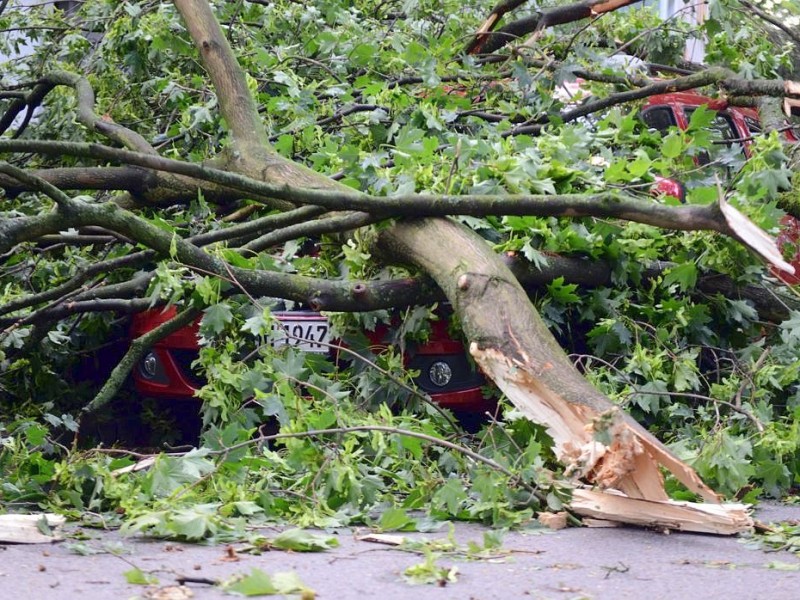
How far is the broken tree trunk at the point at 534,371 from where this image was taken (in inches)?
140

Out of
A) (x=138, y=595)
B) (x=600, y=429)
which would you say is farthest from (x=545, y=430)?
(x=138, y=595)

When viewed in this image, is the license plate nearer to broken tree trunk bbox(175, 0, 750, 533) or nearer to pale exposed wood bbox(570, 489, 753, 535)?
broken tree trunk bbox(175, 0, 750, 533)

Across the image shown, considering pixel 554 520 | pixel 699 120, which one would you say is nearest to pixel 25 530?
pixel 554 520

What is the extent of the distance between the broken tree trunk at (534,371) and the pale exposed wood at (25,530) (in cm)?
168

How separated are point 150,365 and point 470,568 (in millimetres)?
2995

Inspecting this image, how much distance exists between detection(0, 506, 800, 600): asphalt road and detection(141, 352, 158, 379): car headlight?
216cm

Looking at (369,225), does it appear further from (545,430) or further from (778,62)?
(778,62)

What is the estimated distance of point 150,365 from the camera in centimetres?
566

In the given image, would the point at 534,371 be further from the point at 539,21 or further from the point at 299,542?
the point at 539,21

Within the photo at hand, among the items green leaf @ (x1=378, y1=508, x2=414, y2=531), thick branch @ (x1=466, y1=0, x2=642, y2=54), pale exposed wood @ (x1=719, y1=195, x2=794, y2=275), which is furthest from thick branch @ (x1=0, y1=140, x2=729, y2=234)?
thick branch @ (x1=466, y1=0, x2=642, y2=54)

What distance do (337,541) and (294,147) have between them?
336 cm

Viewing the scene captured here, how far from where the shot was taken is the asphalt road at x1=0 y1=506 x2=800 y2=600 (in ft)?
9.25

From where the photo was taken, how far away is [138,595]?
8.87 feet

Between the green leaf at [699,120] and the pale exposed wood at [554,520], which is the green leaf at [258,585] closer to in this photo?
the pale exposed wood at [554,520]
